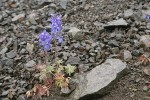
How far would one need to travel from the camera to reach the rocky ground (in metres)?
6.13

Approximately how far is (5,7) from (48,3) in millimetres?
1441

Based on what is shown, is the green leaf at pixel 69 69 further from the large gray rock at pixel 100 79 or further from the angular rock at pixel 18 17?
the angular rock at pixel 18 17

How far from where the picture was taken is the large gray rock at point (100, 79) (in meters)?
5.68

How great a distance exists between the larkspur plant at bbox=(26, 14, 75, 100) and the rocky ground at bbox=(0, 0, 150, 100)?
19cm

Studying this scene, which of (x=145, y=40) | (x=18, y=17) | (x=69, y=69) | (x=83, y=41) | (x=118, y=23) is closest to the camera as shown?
(x=69, y=69)

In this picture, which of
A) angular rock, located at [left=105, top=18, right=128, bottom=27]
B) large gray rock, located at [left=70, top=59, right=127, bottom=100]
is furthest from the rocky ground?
large gray rock, located at [left=70, top=59, right=127, bottom=100]

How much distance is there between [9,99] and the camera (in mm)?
6117

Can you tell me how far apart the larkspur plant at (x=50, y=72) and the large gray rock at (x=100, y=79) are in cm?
31

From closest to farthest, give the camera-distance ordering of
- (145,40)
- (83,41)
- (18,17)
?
(145,40), (83,41), (18,17)

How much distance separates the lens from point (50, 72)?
20.4 feet

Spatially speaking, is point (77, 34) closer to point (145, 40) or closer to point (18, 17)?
point (145, 40)

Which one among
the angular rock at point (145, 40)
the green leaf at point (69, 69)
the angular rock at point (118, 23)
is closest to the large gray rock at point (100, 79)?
the green leaf at point (69, 69)

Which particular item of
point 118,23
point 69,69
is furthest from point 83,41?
point 69,69

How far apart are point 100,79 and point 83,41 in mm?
1635
